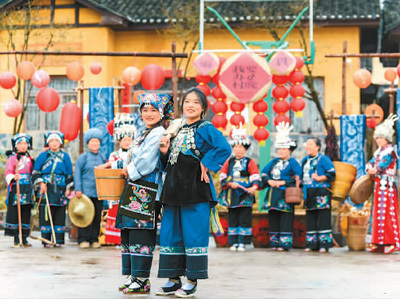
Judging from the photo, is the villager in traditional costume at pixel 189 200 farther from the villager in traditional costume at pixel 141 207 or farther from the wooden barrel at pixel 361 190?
the wooden barrel at pixel 361 190

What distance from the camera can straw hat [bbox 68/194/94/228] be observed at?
954 centimetres

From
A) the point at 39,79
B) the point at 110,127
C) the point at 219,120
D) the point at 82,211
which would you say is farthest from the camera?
the point at 219,120

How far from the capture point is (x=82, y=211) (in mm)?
9531

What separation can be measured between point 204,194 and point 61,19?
44.3 ft

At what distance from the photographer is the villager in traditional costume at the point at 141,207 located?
5.80 meters

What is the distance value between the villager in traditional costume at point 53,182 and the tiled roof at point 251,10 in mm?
8252

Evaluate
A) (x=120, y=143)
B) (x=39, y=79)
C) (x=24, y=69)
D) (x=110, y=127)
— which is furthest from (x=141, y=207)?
(x=39, y=79)

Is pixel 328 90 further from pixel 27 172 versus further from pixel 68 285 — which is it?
pixel 68 285

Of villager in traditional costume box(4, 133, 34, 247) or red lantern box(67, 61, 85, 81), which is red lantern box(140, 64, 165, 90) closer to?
red lantern box(67, 61, 85, 81)

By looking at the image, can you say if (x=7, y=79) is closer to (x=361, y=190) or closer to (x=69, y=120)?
(x=69, y=120)

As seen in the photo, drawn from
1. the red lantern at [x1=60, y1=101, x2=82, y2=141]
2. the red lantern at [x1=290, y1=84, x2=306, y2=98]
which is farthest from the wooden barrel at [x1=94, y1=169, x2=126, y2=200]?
the red lantern at [x1=290, y1=84, x2=306, y2=98]

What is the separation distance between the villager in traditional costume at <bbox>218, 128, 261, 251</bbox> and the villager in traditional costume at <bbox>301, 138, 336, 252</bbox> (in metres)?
→ 0.69

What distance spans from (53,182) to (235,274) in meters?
3.60

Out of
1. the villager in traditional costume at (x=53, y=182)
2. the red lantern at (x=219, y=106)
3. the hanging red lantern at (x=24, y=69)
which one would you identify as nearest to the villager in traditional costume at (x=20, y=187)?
the villager in traditional costume at (x=53, y=182)
